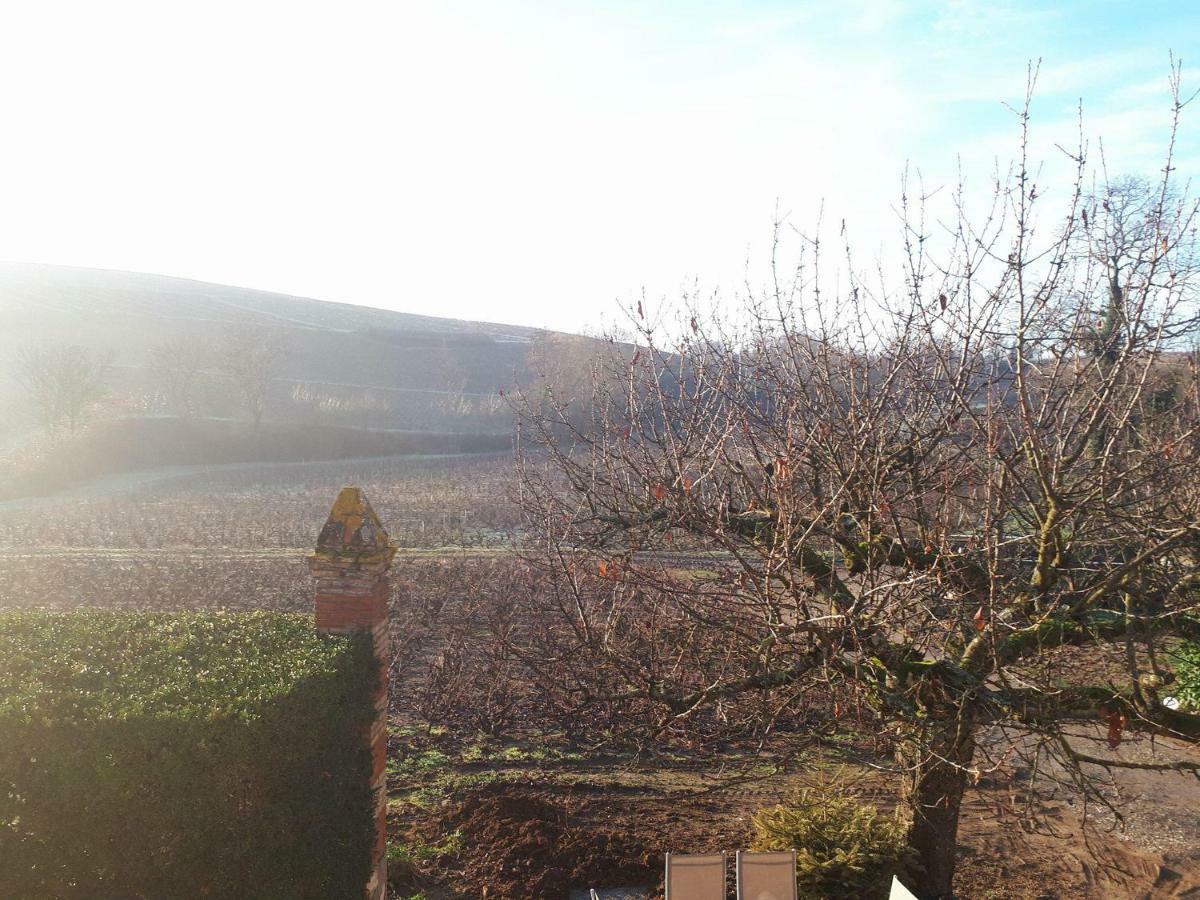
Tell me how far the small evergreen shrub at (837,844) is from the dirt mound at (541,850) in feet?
3.90

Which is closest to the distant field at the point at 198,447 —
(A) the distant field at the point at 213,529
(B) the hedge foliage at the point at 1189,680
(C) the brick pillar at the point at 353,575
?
(A) the distant field at the point at 213,529

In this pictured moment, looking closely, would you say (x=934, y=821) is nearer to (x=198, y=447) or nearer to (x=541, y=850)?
(x=541, y=850)

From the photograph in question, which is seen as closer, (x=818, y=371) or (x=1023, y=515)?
(x=1023, y=515)

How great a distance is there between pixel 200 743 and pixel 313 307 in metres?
84.5

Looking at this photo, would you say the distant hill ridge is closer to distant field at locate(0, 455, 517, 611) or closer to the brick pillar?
distant field at locate(0, 455, 517, 611)

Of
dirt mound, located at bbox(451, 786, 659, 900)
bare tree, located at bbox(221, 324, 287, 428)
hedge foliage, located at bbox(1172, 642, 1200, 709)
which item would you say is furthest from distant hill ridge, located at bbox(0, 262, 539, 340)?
dirt mound, located at bbox(451, 786, 659, 900)

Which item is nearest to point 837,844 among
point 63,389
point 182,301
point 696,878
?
point 696,878

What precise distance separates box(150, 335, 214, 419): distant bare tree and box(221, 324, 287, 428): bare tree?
1513 mm

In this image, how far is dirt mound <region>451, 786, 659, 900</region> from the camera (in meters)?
6.57

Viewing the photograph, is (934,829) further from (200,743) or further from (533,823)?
(200,743)

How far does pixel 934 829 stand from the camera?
5984 mm

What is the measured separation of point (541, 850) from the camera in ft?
22.6

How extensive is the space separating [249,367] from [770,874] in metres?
44.8

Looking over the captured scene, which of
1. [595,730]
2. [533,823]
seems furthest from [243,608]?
[533,823]
